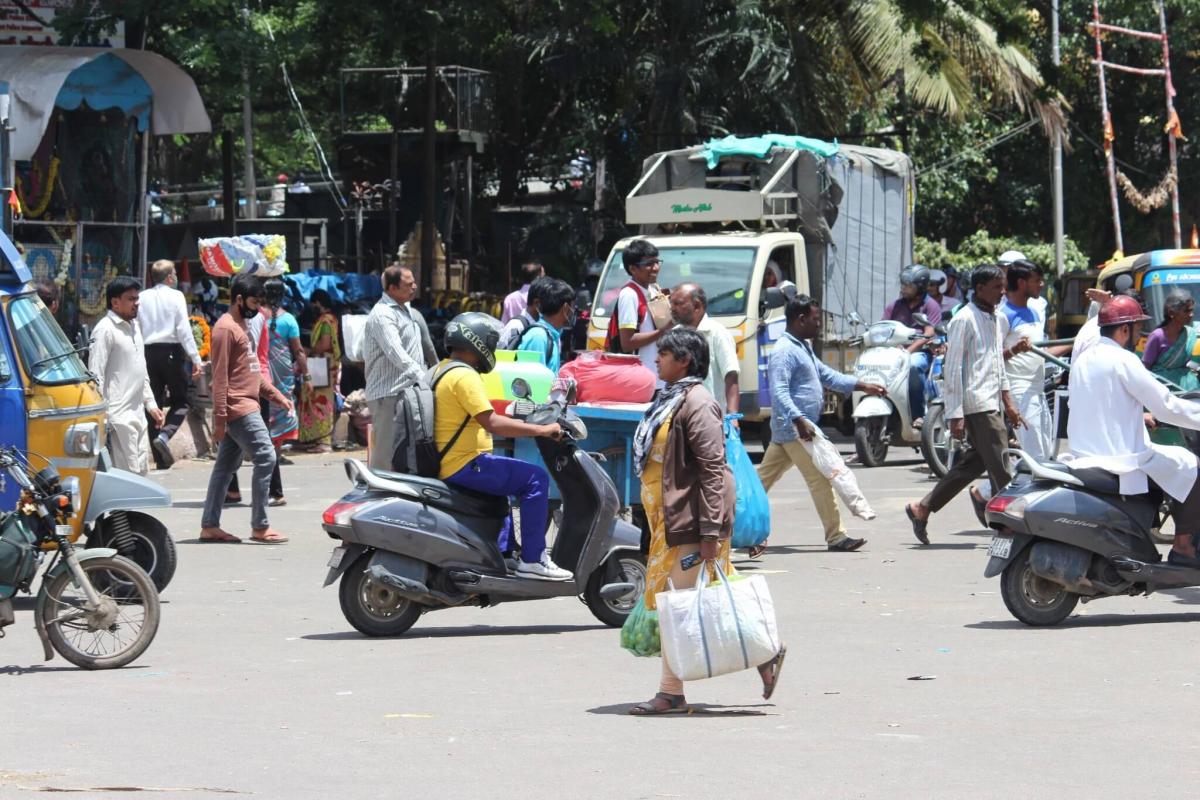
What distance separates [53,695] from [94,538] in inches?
100

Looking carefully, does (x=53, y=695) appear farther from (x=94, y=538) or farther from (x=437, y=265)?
(x=437, y=265)

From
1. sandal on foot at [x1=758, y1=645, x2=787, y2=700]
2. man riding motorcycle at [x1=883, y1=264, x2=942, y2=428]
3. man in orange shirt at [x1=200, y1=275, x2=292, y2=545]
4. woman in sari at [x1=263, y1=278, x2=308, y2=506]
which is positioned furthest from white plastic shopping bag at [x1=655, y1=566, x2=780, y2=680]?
man riding motorcycle at [x1=883, y1=264, x2=942, y2=428]

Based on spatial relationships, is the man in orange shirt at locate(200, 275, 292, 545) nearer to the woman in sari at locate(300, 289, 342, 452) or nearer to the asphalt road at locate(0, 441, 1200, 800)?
the asphalt road at locate(0, 441, 1200, 800)

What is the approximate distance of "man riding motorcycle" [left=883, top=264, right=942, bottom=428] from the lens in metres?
17.3

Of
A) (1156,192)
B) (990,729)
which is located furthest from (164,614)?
(1156,192)

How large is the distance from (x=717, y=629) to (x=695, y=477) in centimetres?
60

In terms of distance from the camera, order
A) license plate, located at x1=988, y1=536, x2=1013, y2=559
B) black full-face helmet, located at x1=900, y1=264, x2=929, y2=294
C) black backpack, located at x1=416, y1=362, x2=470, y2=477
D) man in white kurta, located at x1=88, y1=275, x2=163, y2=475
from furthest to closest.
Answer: black full-face helmet, located at x1=900, y1=264, x2=929, y2=294 → man in white kurta, located at x1=88, y1=275, x2=163, y2=475 → license plate, located at x1=988, y1=536, x2=1013, y2=559 → black backpack, located at x1=416, y1=362, x2=470, y2=477

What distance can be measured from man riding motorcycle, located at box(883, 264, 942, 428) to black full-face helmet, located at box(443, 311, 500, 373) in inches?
338

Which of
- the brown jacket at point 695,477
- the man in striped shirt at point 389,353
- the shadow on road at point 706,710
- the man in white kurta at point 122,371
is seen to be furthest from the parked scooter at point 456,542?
the man in white kurta at point 122,371

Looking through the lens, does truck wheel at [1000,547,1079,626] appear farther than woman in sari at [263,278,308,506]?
No

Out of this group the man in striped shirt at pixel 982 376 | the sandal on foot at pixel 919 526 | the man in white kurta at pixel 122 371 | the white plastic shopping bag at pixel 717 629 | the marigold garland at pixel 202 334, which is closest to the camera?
the white plastic shopping bag at pixel 717 629

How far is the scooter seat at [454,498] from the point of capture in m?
8.91

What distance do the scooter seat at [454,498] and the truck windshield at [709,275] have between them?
8671mm

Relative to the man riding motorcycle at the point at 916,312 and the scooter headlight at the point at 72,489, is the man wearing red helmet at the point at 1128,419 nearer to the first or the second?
the scooter headlight at the point at 72,489
